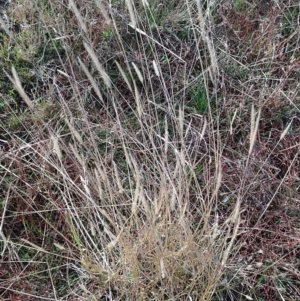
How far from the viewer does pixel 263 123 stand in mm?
2043

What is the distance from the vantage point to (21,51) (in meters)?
2.16

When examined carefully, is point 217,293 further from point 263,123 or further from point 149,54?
point 149,54

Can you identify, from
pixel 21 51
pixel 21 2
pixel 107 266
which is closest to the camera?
pixel 107 266

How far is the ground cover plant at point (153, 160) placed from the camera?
141 cm

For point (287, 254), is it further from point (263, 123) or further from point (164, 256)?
point (263, 123)

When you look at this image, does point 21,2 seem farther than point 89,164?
Yes

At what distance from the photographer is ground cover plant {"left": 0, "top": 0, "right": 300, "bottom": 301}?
4.63 ft

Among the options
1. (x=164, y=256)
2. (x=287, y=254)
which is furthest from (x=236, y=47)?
(x=164, y=256)

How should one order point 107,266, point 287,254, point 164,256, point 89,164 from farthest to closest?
1. point 89,164
2. point 287,254
3. point 107,266
4. point 164,256

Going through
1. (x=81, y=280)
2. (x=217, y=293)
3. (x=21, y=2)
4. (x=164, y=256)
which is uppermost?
(x=21, y=2)

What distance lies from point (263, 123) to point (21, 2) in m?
1.20

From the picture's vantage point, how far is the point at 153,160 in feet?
5.35

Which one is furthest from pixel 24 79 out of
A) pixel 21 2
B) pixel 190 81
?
pixel 190 81

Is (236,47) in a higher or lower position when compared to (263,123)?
higher
